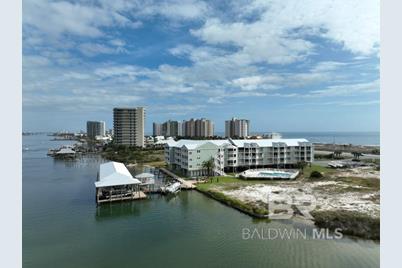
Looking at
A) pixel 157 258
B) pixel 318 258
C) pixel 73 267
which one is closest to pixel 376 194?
pixel 318 258

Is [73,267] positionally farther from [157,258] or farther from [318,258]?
[318,258]

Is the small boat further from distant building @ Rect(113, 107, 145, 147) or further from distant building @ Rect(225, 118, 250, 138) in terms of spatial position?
distant building @ Rect(225, 118, 250, 138)

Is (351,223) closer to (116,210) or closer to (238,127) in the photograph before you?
(116,210)

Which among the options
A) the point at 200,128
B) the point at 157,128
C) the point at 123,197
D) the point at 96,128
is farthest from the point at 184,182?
the point at 96,128

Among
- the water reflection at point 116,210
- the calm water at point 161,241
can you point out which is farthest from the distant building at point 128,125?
the water reflection at point 116,210

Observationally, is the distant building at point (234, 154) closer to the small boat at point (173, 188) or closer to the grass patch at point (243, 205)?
the small boat at point (173, 188)

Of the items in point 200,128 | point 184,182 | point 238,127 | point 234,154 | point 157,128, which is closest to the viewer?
point 184,182
